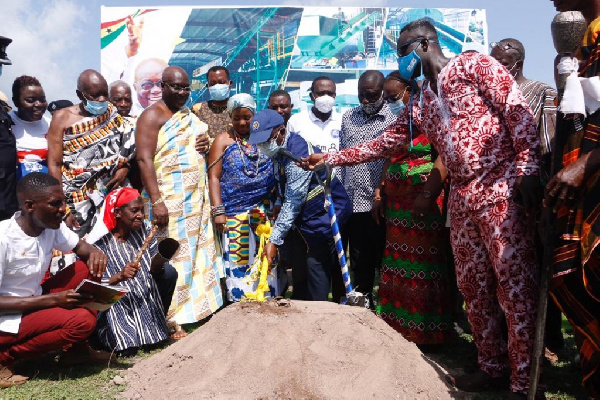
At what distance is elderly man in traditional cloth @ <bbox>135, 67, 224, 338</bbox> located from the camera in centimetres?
509

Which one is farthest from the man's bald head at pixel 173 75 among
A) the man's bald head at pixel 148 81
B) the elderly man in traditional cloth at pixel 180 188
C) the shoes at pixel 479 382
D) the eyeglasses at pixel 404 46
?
the man's bald head at pixel 148 81

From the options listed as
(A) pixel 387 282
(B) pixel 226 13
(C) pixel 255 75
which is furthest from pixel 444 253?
(B) pixel 226 13

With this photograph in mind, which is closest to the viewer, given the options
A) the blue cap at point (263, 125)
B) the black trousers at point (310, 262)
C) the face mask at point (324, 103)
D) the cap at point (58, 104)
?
the blue cap at point (263, 125)

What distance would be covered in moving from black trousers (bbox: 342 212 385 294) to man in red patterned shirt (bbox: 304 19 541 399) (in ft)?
5.51

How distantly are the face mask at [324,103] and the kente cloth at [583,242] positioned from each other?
4.10 meters

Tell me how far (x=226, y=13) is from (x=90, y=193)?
6832mm

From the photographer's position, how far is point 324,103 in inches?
274

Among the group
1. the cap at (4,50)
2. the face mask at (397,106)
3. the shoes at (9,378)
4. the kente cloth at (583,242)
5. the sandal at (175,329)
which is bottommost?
the sandal at (175,329)

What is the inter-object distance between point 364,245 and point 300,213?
37.1 inches

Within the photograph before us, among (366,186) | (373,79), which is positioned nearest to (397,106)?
(373,79)

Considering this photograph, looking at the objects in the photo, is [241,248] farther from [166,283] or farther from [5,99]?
[5,99]

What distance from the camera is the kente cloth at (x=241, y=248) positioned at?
5184 mm

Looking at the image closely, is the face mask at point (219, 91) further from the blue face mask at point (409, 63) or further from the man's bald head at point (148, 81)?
the man's bald head at point (148, 81)

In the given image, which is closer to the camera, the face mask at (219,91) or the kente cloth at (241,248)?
the kente cloth at (241,248)
